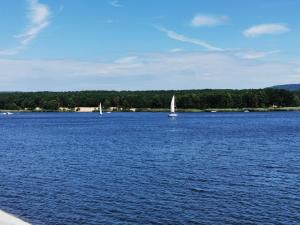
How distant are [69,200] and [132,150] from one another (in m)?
40.1

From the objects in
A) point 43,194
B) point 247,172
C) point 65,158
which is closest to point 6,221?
point 43,194

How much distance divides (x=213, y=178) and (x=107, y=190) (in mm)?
11262

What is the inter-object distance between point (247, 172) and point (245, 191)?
1099 cm

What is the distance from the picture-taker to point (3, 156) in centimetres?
7562

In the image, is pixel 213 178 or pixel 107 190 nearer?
pixel 107 190

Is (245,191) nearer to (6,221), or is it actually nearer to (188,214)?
(188,214)

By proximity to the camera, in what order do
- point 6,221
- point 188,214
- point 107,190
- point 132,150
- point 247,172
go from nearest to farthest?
point 6,221, point 188,214, point 107,190, point 247,172, point 132,150

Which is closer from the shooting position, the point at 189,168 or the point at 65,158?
the point at 189,168

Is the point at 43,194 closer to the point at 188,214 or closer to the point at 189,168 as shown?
the point at 188,214

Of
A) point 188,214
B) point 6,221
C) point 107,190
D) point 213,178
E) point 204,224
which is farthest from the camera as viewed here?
→ point 213,178

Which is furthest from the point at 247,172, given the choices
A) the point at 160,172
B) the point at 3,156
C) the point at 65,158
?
the point at 3,156

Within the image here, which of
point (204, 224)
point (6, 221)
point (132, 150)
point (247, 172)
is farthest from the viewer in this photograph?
point (132, 150)

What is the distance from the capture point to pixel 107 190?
45.4 metres

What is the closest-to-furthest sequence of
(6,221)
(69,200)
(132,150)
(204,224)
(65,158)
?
(6,221) → (204,224) → (69,200) → (65,158) → (132,150)
